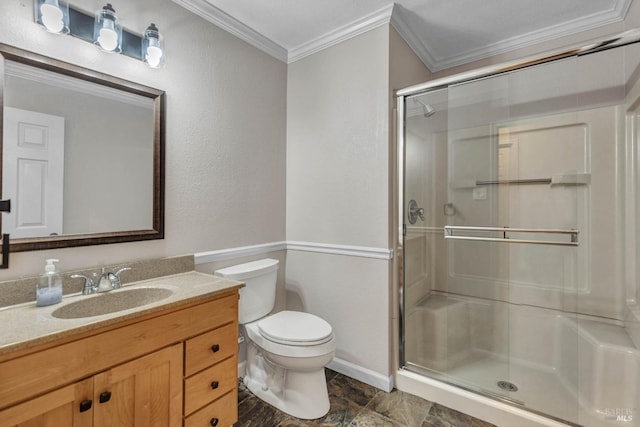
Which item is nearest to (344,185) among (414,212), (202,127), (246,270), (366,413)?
(414,212)

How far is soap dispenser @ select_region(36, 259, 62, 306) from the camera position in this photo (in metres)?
1.17

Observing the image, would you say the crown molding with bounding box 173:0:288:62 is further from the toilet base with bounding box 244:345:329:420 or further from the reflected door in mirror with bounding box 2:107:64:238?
the toilet base with bounding box 244:345:329:420

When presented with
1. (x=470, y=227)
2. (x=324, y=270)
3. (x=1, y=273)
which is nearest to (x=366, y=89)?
(x=470, y=227)

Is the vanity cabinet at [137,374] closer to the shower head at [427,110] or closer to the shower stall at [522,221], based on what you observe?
the shower stall at [522,221]

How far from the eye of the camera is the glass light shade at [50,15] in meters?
1.24

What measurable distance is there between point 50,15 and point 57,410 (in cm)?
150

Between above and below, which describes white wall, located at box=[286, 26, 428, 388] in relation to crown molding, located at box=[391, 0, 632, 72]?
below

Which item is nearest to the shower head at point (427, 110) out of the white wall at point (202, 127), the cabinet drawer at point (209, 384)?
the white wall at point (202, 127)

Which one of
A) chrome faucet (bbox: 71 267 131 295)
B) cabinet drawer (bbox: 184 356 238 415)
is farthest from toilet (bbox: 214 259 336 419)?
chrome faucet (bbox: 71 267 131 295)

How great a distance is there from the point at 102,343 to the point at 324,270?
1432 millimetres

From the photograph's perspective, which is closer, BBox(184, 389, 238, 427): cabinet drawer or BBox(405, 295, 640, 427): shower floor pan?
BBox(184, 389, 238, 427): cabinet drawer

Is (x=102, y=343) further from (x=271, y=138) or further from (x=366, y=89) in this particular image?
(x=366, y=89)

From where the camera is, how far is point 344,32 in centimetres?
206

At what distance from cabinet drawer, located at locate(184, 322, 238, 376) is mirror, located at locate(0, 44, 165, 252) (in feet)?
2.08
